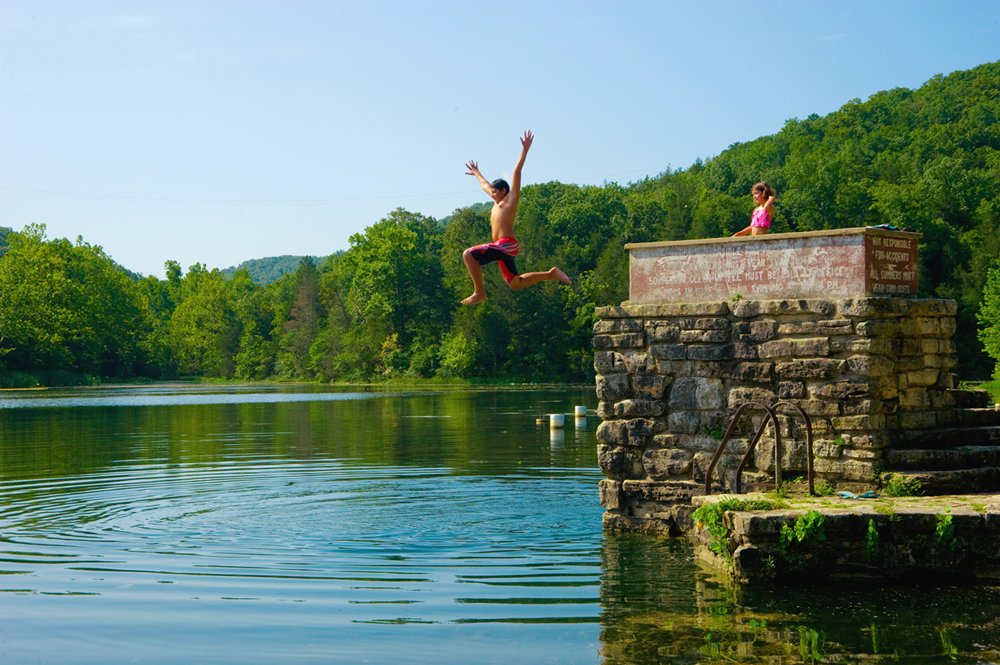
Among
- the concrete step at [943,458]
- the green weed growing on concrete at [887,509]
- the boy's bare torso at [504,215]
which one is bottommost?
the green weed growing on concrete at [887,509]

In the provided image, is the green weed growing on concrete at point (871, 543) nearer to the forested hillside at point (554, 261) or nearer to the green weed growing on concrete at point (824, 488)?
the green weed growing on concrete at point (824, 488)

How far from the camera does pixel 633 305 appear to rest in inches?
660

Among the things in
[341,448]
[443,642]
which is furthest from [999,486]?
[341,448]

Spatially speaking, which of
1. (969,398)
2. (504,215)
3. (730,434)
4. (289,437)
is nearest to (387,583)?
(504,215)

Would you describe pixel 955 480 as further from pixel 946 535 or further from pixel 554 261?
pixel 554 261

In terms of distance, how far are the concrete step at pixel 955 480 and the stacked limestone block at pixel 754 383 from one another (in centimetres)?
51

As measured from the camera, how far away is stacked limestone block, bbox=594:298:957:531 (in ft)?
48.5

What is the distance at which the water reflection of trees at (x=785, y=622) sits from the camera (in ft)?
33.7

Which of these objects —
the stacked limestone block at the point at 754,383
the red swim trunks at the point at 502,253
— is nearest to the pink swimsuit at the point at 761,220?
the stacked limestone block at the point at 754,383

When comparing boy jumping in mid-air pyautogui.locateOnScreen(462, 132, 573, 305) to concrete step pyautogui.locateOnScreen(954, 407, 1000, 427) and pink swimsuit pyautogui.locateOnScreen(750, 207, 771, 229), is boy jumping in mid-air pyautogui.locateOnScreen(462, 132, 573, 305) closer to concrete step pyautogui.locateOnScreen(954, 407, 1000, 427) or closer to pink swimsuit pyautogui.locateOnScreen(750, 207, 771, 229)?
pink swimsuit pyautogui.locateOnScreen(750, 207, 771, 229)

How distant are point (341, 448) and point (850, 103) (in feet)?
339

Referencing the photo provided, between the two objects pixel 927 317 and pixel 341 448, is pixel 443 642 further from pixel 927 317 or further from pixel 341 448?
pixel 341 448

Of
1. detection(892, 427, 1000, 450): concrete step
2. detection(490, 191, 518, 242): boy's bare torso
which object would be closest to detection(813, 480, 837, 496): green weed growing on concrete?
detection(892, 427, 1000, 450): concrete step

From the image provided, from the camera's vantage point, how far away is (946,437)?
15.3m
